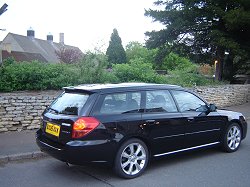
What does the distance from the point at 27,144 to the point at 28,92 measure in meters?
2.70

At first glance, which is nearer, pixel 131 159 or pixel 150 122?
pixel 131 159

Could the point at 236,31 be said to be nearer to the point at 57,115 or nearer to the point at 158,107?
the point at 158,107

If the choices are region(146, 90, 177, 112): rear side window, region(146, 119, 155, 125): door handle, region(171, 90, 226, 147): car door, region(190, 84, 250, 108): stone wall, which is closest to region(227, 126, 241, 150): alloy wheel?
region(171, 90, 226, 147): car door

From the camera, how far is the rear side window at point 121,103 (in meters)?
5.68

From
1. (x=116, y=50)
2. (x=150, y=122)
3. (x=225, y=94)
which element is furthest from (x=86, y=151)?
(x=116, y=50)

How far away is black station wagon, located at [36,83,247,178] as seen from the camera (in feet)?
17.7

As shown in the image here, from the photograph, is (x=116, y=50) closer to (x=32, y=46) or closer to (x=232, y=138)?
(x=32, y=46)

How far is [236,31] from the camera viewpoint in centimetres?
1759

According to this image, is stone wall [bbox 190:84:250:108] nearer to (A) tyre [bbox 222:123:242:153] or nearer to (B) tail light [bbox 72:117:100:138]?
(A) tyre [bbox 222:123:242:153]

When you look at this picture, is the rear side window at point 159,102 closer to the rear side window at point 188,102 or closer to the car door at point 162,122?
the car door at point 162,122

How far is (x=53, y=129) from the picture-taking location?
5766 mm

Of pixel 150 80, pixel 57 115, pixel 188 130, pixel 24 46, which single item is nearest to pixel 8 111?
pixel 57 115

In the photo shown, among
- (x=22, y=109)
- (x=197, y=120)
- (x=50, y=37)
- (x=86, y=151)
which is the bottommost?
(x=86, y=151)

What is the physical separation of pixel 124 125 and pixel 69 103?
3.40 ft
